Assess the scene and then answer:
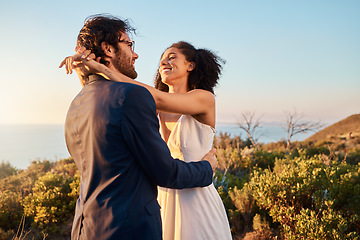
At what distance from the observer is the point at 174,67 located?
2.54 m

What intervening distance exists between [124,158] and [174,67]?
1.33 meters

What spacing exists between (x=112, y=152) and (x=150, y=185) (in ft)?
0.88

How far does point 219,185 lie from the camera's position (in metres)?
5.80

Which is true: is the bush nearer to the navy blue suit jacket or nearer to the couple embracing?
the couple embracing

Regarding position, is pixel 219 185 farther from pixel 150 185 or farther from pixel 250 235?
pixel 150 185

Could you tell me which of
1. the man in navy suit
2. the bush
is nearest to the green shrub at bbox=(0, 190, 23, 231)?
the bush

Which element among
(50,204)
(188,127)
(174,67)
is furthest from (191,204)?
(50,204)

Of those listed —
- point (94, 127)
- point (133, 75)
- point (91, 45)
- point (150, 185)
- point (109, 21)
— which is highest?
point (109, 21)

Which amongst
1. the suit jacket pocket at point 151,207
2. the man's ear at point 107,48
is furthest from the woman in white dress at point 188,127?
the suit jacket pocket at point 151,207

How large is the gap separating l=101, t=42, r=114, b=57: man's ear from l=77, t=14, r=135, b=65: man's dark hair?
0.05 feet

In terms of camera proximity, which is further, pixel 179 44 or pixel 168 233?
pixel 179 44

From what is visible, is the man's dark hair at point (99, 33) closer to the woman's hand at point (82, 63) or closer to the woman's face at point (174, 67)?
the woman's hand at point (82, 63)

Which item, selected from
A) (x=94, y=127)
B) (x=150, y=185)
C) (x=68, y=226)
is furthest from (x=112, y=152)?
(x=68, y=226)

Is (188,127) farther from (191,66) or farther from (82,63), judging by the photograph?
(82,63)
